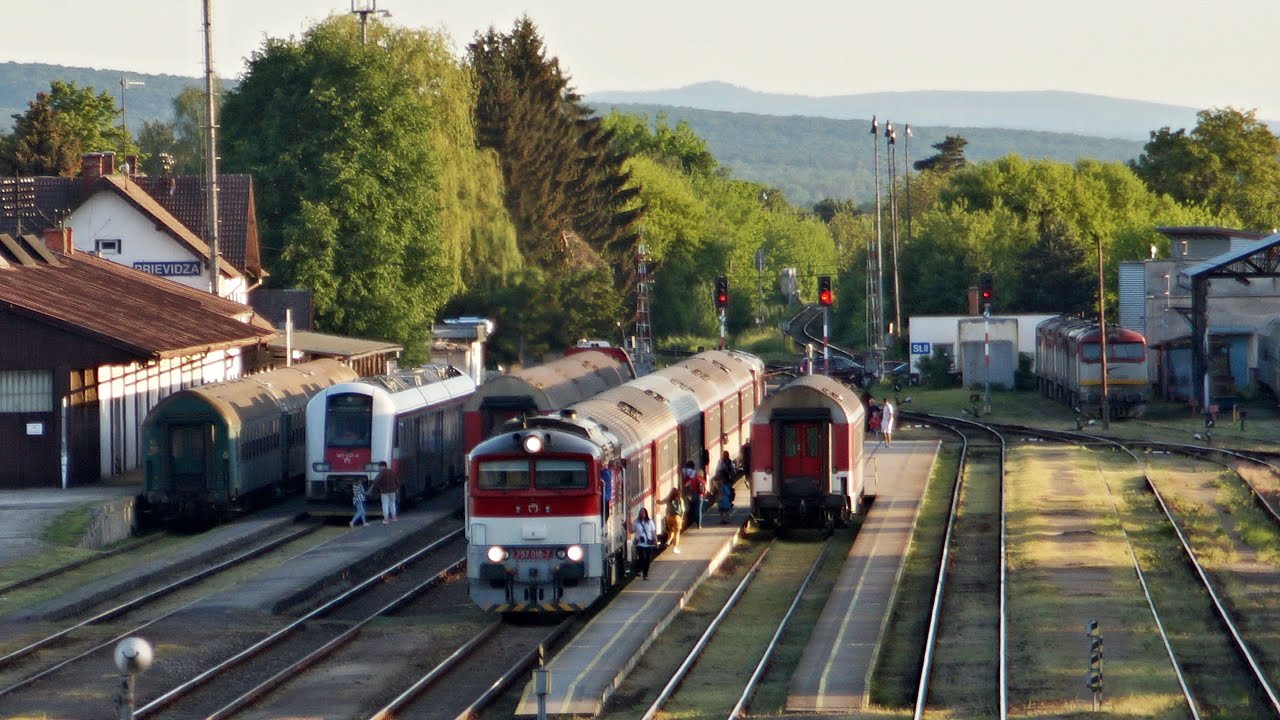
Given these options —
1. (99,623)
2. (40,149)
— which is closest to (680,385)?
(99,623)

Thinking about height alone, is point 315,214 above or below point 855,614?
above

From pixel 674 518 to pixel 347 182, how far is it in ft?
102

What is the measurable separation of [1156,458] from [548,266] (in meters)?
40.6

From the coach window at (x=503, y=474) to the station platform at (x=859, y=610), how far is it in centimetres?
428

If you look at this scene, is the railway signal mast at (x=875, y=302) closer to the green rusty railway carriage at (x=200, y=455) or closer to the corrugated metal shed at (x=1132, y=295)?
the corrugated metal shed at (x=1132, y=295)

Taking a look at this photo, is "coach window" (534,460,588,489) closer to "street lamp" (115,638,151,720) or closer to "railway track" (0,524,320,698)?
"railway track" (0,524,320,698)

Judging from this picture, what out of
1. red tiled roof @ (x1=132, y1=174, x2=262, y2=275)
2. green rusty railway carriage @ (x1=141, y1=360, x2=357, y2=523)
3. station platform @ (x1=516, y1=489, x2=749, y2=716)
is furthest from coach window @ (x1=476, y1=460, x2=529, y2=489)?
red tiled roof @ (x1=132, y1=174, x2=262, y2=275)

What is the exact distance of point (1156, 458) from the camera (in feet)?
151

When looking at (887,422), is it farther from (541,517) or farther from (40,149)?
(40,149)

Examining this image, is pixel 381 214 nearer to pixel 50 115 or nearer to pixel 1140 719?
A: pixel 50 115

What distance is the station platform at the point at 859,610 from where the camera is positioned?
17.8 metres

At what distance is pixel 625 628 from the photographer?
21453 mm

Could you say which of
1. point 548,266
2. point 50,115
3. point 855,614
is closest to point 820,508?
point 855,614

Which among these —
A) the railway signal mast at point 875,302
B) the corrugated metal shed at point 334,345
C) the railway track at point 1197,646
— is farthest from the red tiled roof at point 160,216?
the railway track at point 1197,646
